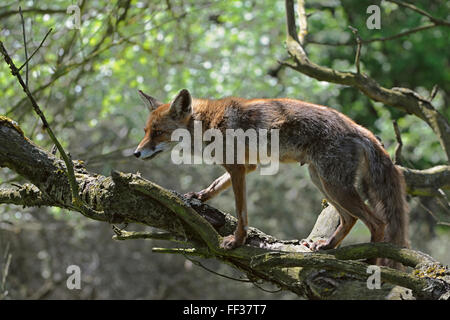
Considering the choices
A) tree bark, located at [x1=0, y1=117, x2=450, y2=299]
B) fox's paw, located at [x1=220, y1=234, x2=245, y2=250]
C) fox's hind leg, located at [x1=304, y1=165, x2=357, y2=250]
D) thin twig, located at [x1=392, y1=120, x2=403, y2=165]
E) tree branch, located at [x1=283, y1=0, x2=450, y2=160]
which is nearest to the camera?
tree bark, located at [x1=0, y1=117, x2=450, y2=299]

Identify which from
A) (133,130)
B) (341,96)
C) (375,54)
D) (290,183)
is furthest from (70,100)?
(375,54)

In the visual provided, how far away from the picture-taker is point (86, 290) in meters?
15.5

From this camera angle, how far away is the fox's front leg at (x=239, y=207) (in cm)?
477

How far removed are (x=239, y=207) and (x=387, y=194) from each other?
1.60 meters

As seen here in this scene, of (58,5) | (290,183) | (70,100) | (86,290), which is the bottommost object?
(86,290)

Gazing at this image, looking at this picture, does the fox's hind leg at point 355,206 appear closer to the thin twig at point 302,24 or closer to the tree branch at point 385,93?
the tree branch at point 385,93

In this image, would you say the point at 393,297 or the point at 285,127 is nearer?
the point at 393,297

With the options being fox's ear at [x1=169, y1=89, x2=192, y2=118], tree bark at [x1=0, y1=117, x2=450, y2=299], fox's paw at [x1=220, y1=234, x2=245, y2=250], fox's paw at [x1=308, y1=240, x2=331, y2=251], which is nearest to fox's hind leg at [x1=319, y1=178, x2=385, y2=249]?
fox's paw at [x1=308, y1=240, x2=331, y2=251]

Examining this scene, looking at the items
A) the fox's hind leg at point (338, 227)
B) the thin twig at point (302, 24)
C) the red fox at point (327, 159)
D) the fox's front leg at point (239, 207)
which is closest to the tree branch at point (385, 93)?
the thin twig at point (302, 24)

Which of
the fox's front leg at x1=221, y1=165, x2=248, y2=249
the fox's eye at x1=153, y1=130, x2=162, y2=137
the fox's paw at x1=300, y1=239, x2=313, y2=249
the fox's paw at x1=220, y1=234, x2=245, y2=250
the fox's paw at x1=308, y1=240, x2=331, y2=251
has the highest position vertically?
the fox's eye at x1=153, y1=130, x2=162, y2=137

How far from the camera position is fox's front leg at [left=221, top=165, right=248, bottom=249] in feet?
15.7

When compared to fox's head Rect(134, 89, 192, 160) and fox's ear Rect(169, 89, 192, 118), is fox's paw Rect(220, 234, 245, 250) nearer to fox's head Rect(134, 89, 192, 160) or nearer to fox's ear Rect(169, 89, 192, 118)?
fox's head Rect(134, 89, 192, 160)
